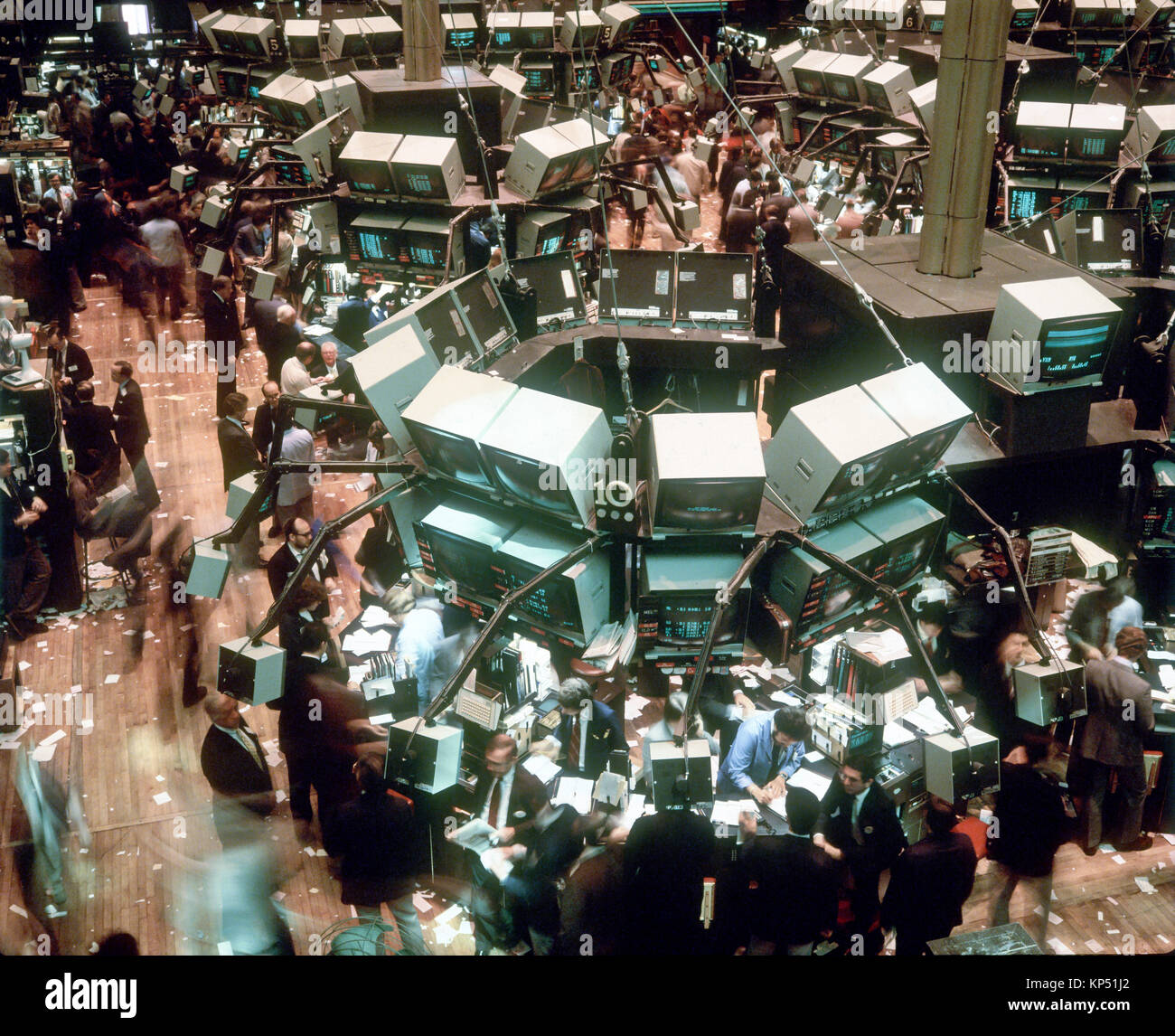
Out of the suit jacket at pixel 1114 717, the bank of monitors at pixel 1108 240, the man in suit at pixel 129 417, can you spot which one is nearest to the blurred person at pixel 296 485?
the man in suit at pixel 129 417

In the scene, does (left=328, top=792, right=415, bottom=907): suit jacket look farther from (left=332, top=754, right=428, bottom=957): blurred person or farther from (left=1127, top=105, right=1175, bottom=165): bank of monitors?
(left=1127, top=105, right=1175, bottom=165): bank of monitors

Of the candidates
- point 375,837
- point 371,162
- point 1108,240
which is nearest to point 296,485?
point 371,162

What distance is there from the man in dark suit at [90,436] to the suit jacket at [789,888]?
6.27 meters

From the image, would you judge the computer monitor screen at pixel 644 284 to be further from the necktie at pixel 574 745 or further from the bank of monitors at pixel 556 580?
the bank of monitors at pixel 556 580

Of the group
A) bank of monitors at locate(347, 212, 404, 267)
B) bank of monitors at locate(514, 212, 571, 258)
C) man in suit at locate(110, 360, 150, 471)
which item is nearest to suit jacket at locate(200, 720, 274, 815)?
man in suit at locate(110, 360, 150, 471)

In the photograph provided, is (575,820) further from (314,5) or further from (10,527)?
(314,5)

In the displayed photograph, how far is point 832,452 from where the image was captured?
443cm

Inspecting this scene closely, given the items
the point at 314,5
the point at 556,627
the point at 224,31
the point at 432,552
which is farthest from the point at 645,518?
the point at 224,31

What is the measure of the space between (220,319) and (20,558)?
3.77 m

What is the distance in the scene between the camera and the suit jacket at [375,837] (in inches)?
199

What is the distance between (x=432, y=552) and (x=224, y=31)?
57.1 feet

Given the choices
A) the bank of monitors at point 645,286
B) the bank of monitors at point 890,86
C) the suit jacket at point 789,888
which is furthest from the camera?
the bank of monitors at point 890,86

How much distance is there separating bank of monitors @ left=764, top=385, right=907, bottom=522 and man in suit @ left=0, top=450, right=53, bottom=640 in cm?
551
